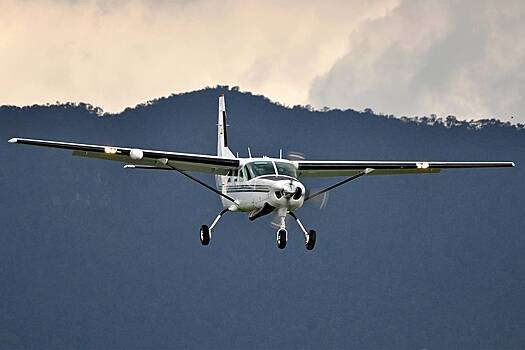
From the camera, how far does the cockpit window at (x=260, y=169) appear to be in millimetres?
51375

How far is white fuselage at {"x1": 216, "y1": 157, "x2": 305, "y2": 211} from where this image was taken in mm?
49594

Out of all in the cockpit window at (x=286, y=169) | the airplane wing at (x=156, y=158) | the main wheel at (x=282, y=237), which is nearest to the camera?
the airplane wing at (x=156, y=158)

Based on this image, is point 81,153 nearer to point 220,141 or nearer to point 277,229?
point 277,229

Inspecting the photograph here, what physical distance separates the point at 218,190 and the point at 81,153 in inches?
300

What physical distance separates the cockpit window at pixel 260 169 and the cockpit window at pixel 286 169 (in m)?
0.28

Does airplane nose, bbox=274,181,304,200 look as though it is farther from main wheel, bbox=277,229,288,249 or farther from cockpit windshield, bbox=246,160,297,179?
main wheel, bbox=277,229,288,249

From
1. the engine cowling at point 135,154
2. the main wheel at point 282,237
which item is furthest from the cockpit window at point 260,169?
the engine cowling at point 135,154

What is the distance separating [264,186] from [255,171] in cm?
148

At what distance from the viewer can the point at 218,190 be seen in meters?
56.6

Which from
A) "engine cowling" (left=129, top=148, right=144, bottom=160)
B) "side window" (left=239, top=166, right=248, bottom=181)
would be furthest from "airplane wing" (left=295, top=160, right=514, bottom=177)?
"engine cowling" (left=129, top=148, right=144, bottom=160)

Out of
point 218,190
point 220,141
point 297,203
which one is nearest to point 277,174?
point 297,203

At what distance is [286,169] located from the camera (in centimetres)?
5166

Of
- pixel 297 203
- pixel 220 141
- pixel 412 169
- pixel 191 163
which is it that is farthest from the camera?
pixel 220 141

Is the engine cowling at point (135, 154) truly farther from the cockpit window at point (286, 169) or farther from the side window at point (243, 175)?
the cockpit window at point (286, 169)
